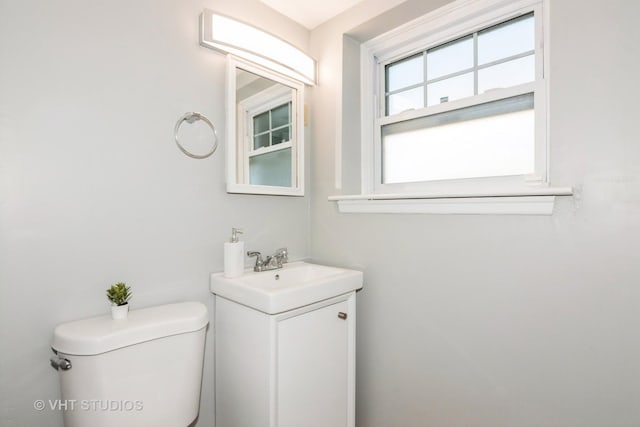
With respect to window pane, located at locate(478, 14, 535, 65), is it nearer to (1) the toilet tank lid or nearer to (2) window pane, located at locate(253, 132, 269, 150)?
(2) window pane, located at locate(253, 132, 269, 150)

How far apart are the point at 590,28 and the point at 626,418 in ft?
3.80

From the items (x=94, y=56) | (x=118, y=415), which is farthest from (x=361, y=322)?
(x=94, y=56)

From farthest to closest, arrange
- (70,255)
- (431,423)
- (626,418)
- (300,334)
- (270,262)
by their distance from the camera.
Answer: (270,262) → (431,423) → (300,334) → (70,255) → (626,418)

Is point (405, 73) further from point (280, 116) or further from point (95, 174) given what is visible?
point (95, 174)

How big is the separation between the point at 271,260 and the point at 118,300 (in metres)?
0.64

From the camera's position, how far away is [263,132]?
155 cm

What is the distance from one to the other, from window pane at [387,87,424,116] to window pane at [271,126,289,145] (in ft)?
1.82

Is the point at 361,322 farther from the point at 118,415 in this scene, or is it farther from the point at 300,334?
the point at 118,415

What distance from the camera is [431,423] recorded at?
4.20 feet

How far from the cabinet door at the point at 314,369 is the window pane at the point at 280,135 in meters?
0.86

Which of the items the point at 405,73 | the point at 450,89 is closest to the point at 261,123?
the point at 405,73

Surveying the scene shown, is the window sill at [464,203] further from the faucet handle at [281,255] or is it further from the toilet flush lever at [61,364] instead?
the toilet flush lever at [61,364]

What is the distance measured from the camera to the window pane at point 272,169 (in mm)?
1497

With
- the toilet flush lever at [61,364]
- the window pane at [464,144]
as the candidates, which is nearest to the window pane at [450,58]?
the window pane at [464,144]
